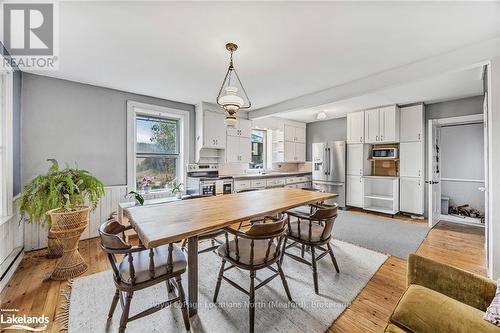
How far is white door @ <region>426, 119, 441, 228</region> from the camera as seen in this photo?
13.0 feet

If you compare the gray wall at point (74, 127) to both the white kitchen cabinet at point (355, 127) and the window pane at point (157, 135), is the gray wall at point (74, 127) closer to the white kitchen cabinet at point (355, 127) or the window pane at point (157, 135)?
the window pane at point (157, 135)

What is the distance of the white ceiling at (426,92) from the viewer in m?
3.14

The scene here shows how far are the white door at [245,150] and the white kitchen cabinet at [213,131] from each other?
1.66 ft

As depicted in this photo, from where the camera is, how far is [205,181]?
4234 mm

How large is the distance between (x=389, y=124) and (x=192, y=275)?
4956mm

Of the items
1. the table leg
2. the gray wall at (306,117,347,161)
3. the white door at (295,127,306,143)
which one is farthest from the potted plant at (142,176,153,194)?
the gray wall at (306,117,347,161)

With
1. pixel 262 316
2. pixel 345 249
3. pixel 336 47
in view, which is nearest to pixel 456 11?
pixel 336 47

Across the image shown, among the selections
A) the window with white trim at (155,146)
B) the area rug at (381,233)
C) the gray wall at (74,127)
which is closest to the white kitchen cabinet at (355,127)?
the area rug at (381,233)

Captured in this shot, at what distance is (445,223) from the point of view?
13.8 ft

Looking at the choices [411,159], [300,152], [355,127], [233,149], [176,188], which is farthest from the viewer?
[300,152]

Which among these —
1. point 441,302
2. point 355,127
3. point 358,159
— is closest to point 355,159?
point 358,159

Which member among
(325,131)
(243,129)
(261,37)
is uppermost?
(261,37)

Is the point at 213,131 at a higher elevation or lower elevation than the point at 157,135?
higher

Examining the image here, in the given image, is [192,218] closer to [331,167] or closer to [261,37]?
[261,37]
